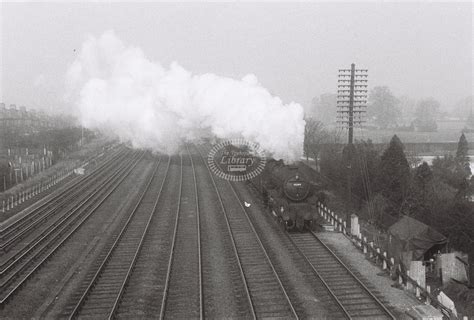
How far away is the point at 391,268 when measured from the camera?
569 inches

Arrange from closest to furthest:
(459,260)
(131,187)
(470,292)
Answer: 1. (470,292)
2. (459,260)
3. (131,187)

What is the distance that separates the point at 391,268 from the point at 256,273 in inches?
173

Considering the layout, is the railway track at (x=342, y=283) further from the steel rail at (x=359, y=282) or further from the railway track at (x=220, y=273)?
the railway track at (x=220, y=273)

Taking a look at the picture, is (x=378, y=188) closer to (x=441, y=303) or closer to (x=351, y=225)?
(x=351, y=225)

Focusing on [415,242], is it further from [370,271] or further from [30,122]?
[30,122]

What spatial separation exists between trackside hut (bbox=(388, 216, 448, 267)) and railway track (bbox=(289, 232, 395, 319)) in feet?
8.51

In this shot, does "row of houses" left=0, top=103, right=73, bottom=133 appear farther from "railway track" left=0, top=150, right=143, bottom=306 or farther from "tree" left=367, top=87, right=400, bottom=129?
"tree" left=367, top=87, right=400, bottom=129

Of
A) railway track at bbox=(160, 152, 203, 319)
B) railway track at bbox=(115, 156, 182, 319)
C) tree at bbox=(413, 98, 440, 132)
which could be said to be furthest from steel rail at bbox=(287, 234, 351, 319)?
tree at bbox=(413, 98, 440, 132)

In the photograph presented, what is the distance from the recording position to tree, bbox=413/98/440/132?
309ft

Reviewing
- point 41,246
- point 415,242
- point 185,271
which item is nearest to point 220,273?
point 185,271

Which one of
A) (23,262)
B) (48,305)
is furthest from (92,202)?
(48,305)

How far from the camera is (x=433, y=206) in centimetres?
2033

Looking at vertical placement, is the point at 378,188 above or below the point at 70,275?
above

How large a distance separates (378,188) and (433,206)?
4238 millimetres
